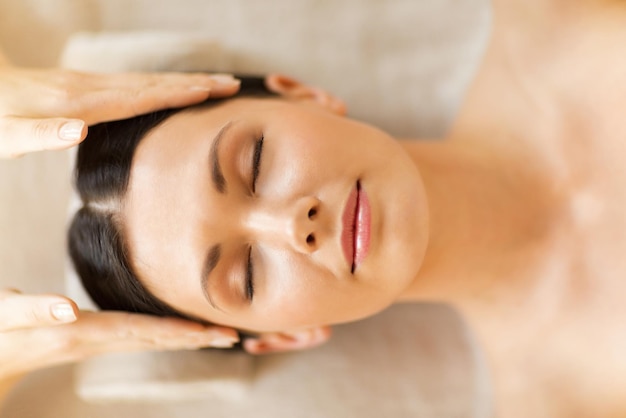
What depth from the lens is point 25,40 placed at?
156cm

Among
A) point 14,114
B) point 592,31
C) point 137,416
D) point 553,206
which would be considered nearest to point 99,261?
point 14,114

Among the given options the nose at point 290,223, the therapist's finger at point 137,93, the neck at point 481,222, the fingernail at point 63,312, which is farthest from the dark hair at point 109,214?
the neck at point 481,222

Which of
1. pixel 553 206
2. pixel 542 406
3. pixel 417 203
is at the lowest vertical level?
pixel 542 406

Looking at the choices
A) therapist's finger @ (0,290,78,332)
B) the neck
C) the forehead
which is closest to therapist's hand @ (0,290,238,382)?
therapist's finger @ (0,290,78,332)

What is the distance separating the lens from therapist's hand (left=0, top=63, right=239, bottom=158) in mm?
967

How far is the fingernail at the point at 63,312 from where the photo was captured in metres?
0.98

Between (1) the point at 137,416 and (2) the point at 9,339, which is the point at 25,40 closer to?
(2) the point at 9,339

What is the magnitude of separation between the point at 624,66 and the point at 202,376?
4.05 feet

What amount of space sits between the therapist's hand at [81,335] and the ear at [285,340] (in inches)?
5.2

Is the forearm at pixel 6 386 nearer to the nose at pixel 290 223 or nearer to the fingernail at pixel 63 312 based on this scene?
the fingernail at pixel 63 312

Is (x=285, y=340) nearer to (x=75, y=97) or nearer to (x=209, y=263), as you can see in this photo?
(x=209, y=263)

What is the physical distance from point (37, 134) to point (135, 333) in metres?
0.45

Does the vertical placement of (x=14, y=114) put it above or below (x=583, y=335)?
above

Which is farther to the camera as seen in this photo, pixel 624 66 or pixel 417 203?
pixel 624 66
